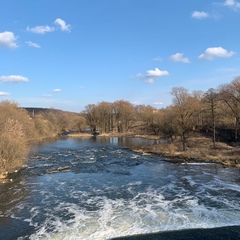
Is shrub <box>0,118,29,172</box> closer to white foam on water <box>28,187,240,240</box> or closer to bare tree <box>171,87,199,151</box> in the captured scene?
white foam on water <box>28,187,240,240</box>

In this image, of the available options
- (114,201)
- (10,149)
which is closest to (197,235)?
(114,201)

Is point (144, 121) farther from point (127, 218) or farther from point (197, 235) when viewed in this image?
point (197, 235)

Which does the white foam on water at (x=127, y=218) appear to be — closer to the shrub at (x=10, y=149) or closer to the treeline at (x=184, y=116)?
the shrub at (x=10, y=149)

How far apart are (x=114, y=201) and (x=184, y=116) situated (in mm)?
32005

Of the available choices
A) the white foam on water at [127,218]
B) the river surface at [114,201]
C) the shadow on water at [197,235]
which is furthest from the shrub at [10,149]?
the shadow on water at [197,235]

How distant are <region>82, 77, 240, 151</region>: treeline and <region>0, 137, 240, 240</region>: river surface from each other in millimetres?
18057

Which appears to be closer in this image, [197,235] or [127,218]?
[197,235]

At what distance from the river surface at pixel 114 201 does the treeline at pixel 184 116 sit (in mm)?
18057

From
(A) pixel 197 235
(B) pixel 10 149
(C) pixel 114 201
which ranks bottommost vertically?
(A) pixel 197 235

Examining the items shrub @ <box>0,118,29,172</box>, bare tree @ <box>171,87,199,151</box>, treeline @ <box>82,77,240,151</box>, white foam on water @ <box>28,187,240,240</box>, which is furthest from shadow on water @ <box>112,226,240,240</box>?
bare tree @ <box>171,87,199,151</box>

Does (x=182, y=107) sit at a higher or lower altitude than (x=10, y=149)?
higher

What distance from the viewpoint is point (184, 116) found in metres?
49.3

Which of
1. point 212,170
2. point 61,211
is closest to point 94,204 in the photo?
point 61,211

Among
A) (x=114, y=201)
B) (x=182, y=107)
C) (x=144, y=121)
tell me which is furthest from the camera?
(x=144, y=121)
